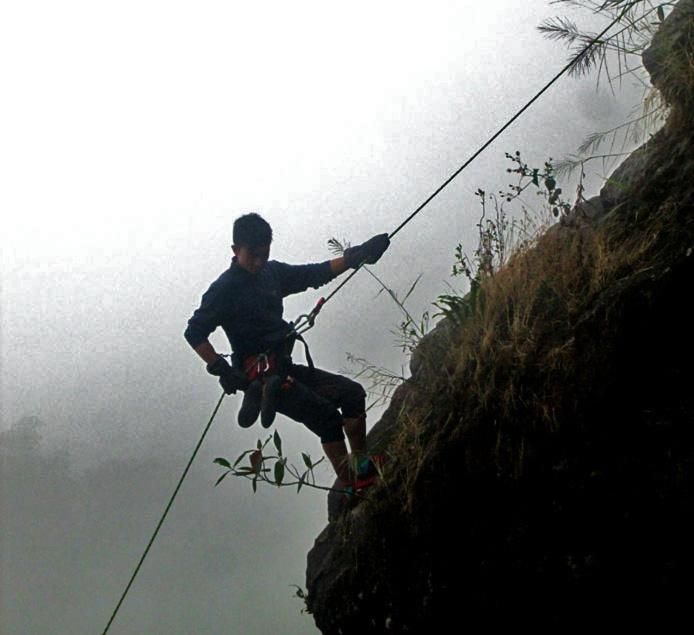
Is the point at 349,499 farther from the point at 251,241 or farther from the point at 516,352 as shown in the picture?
the point at 251,241

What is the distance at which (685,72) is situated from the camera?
13.1 ft

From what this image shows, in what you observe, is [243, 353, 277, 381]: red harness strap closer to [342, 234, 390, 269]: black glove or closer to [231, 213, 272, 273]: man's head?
[231, 213, 272, 273]: man's head

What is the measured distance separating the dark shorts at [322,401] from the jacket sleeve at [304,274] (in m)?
0.76

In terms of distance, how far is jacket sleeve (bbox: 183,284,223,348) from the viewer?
483cm

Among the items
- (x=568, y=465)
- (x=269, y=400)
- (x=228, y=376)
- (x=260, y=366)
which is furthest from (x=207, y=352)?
(x=568, y=465)

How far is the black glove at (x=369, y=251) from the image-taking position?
5305mm

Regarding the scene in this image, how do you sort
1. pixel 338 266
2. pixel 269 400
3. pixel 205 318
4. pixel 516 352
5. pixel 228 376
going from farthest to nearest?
1. pixel 338 266
2. pixel 205 318
3. pixel 228 376
4. pixel 269 400
5. pixel 516 352

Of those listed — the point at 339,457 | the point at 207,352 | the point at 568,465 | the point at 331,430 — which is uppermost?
the point at 207,352

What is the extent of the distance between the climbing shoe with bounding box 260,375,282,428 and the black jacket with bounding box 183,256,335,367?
423 millimetres

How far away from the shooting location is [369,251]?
532cm

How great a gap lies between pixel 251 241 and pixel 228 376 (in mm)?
1082

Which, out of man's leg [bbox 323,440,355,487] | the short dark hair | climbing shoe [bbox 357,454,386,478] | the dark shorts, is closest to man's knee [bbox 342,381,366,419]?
the dark shorts

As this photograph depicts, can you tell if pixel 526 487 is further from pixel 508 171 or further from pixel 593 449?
pixel 508 171

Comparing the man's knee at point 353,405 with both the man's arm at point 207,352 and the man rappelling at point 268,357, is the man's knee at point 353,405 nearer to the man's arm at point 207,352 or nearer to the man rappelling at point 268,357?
the man rappelling at point 268,357
